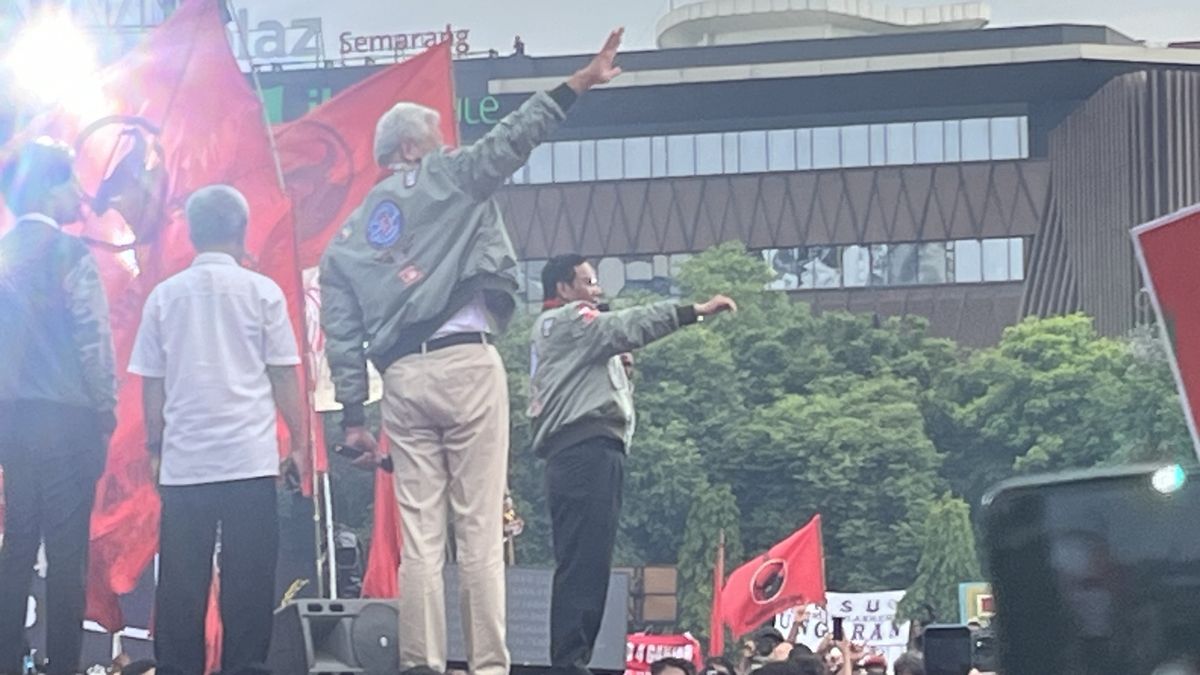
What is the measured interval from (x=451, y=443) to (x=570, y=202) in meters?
71.7

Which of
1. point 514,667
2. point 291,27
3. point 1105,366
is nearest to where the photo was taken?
point 514,667

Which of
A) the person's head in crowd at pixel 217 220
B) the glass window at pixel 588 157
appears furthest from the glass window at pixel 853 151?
the person's head in crowd at pixel 217 220

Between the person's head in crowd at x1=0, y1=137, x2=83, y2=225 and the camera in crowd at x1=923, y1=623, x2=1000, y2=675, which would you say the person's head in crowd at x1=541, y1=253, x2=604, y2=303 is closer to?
the person's head in crowd at x1=0, y1=137, x2=83, y2=225

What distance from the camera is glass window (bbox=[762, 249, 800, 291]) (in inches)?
3125

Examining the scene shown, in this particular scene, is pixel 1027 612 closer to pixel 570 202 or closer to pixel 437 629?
pixel 437 629

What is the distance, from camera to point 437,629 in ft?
23.9

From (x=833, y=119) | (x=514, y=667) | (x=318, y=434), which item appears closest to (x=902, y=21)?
(x=833, y=119)

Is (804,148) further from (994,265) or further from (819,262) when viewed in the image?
(994,265)

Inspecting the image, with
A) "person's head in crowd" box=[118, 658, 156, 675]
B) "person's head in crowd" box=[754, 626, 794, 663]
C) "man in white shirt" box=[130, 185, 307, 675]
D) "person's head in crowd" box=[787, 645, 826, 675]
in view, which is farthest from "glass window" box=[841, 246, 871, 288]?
"person's head in crowd" box=[787, 645, 826, 675]

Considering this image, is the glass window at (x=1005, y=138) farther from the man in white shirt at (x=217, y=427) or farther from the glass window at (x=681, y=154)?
the man in white shirt at (x=217, y=427)

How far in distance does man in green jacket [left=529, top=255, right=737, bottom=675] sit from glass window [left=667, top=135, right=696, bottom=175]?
7175 centimetres

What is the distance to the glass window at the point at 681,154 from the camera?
7938 centimetres

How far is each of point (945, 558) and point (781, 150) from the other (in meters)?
25.9

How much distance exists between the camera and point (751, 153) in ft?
259
